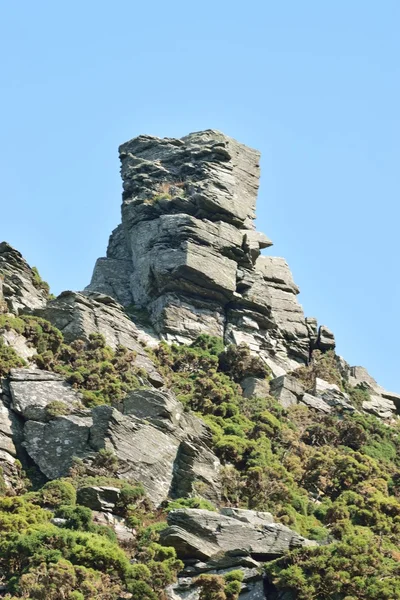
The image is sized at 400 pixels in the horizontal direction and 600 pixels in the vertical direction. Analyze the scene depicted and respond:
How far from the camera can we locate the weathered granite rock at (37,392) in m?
53.0

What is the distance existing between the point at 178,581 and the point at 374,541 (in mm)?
8969

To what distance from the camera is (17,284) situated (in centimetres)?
6681

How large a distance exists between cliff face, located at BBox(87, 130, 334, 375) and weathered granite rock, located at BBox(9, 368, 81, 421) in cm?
1854

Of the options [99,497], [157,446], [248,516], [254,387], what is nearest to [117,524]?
[99,497]

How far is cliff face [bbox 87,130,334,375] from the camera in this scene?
77.4 meters

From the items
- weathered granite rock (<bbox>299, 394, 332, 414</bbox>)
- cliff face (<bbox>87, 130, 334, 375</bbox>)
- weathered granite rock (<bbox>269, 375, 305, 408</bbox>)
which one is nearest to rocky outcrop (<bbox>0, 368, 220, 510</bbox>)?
weathered granite rock (<bbox>269, 375, 305, 408</bbox>)

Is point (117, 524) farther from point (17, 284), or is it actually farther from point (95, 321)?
point (17, 284)

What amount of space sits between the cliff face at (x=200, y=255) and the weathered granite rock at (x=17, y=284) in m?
9.25

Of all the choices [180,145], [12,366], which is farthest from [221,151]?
[12,366]

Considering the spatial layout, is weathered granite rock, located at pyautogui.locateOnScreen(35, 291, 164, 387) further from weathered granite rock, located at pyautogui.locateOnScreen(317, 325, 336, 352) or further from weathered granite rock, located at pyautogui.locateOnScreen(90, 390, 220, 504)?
weathered granite rock, located at pyautogui.locateOnScreen(317, 325, 336, 352)

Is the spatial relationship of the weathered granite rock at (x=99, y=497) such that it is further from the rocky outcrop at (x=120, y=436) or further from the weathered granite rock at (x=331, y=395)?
the weathered granite rock at (x=331, y=395)

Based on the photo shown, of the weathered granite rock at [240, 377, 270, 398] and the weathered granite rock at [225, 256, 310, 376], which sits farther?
→ the weathered granite rock at [225, 256, 310, 376]

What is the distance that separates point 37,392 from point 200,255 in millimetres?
25473

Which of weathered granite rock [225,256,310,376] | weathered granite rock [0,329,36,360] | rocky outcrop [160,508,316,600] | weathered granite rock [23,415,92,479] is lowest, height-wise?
rocky outcrop [160,508,316,600]
